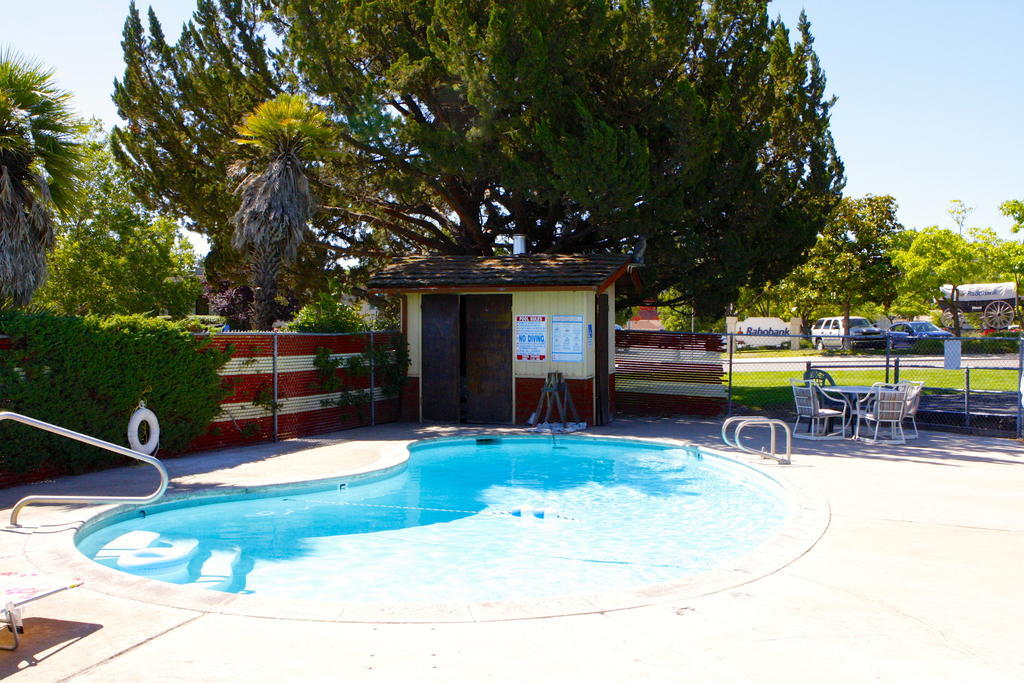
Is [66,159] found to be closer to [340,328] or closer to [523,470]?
[340,328]

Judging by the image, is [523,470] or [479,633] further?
[523,470]

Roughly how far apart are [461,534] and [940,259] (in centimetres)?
4107

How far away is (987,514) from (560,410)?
7967 mm

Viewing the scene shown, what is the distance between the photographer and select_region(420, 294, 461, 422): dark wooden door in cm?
1576

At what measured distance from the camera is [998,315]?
46.1 m

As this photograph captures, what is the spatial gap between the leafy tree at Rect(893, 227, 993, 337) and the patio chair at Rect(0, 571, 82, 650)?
44.2m

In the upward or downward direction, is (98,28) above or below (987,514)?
above

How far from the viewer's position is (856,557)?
20.9ft

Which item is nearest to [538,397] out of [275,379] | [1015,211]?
[275,379]

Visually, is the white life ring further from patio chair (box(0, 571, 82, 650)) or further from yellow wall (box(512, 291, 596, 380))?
yellow wall (box(512, 291, 596, 380))

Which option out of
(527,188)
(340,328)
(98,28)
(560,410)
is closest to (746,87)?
(527,188)

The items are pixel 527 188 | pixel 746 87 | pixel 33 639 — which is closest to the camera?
pixel 33 639

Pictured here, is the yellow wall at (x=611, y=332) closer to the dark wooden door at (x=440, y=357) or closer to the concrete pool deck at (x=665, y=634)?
the dark wooden door at (x=440, y=357)

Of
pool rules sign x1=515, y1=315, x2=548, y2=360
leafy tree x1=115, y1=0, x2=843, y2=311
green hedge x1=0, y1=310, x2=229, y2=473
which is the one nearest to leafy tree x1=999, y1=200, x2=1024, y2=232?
leafy tree x1=115, y1=0, x2=843, y2=311
